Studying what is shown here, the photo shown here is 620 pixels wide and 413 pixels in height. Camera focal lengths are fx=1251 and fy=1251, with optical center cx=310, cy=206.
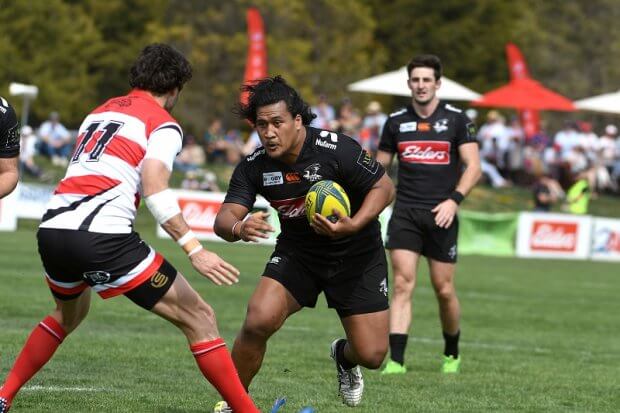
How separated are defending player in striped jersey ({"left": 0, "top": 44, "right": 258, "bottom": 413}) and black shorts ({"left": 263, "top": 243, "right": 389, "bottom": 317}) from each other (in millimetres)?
963

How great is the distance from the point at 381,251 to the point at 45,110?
34.7 m

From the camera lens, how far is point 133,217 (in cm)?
647

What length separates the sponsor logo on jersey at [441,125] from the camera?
10133 mm

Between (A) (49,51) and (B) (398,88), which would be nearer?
(B) (398,88)

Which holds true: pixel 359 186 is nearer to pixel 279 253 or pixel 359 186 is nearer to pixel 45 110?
pixel 279 253

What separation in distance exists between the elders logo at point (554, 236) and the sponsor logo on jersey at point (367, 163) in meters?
20.8

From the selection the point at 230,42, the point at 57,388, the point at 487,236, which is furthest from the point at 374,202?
the point at 230,42

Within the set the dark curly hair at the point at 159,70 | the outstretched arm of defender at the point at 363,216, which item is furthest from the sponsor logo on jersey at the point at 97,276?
the outstretched arm of defender at the point at 363,216

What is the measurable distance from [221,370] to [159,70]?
1606 mm

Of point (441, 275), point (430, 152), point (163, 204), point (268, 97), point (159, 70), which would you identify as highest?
point (159, 70)

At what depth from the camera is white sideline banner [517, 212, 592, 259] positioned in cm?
2777

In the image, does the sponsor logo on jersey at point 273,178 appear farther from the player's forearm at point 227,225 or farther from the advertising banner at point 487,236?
the advertising banner at point 487,236

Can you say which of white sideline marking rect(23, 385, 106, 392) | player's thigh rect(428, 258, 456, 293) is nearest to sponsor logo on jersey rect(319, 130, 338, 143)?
white sideline marking rect(23, 385, 106, 392)

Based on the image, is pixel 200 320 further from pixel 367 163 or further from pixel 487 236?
pixel 487 236
